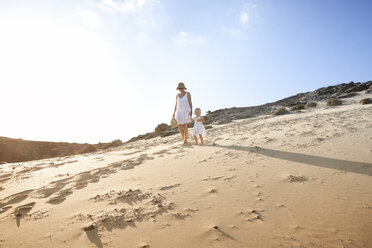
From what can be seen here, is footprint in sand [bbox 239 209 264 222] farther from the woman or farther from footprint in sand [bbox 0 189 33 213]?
the woman

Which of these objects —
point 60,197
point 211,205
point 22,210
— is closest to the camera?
point 211,205

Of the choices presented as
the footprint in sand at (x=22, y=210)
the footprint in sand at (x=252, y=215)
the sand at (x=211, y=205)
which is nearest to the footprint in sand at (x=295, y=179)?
the sand at (x=211, y=205)

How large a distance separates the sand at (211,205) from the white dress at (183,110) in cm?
259

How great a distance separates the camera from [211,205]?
180 cm

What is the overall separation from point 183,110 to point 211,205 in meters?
→ 4.10

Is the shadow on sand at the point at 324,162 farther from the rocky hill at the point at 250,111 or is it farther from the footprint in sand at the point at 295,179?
the rocky hill at the point at 250,111

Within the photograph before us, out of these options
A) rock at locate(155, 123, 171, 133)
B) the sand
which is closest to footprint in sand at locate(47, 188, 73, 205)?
the sand

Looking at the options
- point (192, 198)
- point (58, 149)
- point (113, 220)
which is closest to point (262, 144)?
point (192, 198)

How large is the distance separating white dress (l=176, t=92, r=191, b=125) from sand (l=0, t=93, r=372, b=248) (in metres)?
2.59

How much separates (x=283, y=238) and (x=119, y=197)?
165cm

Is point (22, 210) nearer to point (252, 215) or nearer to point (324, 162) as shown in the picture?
point (252, 215)

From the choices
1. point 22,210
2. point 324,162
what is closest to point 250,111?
point 324,162

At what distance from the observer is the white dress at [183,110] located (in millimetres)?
5695

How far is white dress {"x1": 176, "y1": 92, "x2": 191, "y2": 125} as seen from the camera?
18.7 ft
